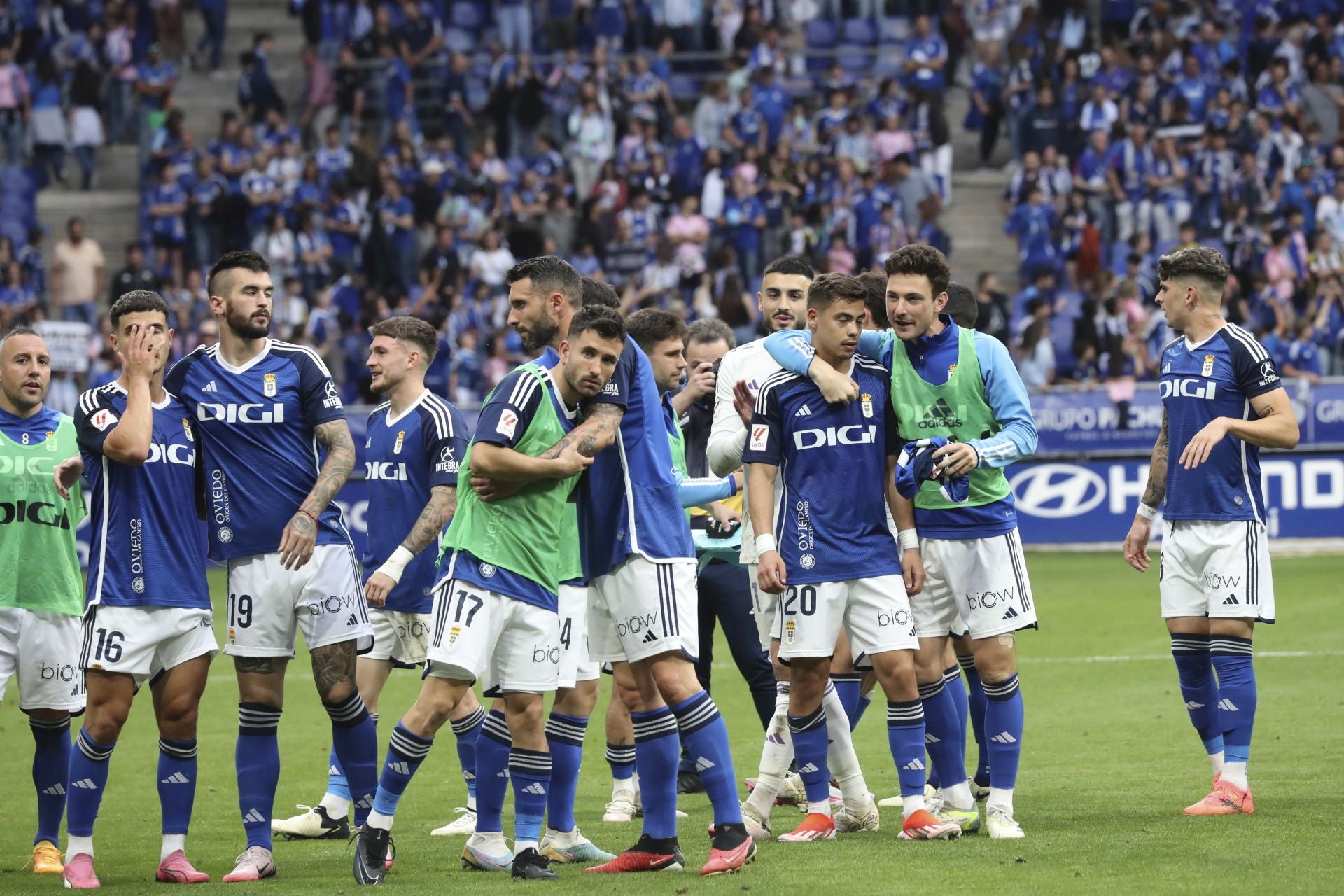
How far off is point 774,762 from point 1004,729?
1110mm

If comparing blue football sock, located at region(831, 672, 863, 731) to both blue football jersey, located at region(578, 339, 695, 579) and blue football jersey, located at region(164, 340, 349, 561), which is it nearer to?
blue football jersey, located at region(578, 339, 695, 579)

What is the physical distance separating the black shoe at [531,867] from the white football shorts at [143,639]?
1612 millimetres

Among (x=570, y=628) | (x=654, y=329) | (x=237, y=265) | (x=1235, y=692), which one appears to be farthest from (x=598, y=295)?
(x=1235, y=692)

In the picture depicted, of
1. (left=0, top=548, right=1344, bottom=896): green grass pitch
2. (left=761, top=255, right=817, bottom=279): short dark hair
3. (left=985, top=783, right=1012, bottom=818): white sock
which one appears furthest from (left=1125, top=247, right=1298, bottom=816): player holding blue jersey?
(left=761, top=255, right=817, bottom=279): short dark hair

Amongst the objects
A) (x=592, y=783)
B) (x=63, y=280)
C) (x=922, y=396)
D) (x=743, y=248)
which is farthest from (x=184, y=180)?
(x=922, y=396)

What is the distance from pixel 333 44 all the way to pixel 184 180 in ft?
15.2

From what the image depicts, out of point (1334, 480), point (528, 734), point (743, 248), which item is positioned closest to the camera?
point (528, 734)

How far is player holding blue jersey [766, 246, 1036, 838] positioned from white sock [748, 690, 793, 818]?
2.31ft

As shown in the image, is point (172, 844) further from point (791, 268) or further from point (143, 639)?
point (791, 268)

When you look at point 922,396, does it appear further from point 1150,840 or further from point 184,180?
point 184,180

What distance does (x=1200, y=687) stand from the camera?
27.5 ft

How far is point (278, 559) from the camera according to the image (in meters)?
7.52

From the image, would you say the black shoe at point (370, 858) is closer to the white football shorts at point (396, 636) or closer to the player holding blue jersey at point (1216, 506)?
the white football shorts at point (396, 636)

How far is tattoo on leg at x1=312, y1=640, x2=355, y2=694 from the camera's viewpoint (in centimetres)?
754
